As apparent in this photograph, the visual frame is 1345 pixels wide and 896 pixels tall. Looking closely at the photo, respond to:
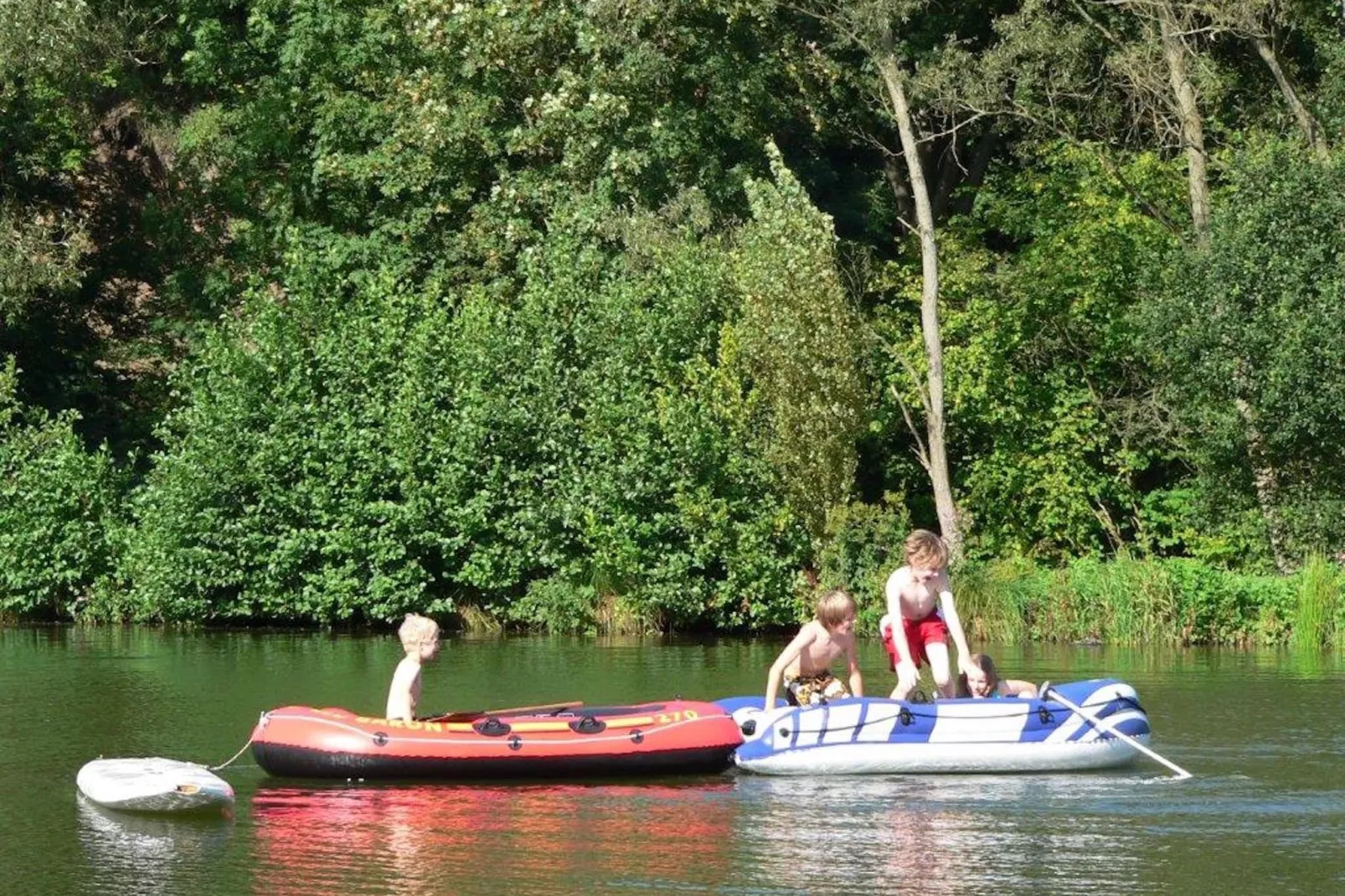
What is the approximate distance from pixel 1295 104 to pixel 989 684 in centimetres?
1755

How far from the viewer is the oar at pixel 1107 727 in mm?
13906

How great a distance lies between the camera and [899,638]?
576 inches

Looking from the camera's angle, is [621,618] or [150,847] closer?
[150,847]

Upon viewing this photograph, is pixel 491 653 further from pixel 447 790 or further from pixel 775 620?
pixel 447 790

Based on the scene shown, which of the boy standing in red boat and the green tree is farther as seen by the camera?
the green tree

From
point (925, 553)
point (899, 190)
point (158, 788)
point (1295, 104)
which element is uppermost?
point (899, 190)

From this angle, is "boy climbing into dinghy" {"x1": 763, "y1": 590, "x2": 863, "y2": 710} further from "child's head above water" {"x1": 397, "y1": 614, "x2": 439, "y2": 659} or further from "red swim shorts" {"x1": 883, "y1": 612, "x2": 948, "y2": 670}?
"child's head above water" {"x1": 397, "y1": 614, "x2": 439, "y2": 659}

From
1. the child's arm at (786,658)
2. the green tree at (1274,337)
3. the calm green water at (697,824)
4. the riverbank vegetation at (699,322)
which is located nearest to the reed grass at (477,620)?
the riverbank vegetation at (699,322)

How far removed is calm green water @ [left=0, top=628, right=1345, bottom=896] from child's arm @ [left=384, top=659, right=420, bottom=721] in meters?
0.60

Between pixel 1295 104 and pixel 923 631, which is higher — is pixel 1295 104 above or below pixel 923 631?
above

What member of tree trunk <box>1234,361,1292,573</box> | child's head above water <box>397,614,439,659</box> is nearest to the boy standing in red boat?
child's head above water <box>397,614,439,659</box>

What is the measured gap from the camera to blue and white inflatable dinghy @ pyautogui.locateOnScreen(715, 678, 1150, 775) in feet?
46.3

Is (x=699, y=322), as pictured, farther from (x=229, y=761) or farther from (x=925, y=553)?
(x=229, y=761)

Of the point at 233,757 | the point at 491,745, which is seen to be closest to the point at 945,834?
the point at 491,745
